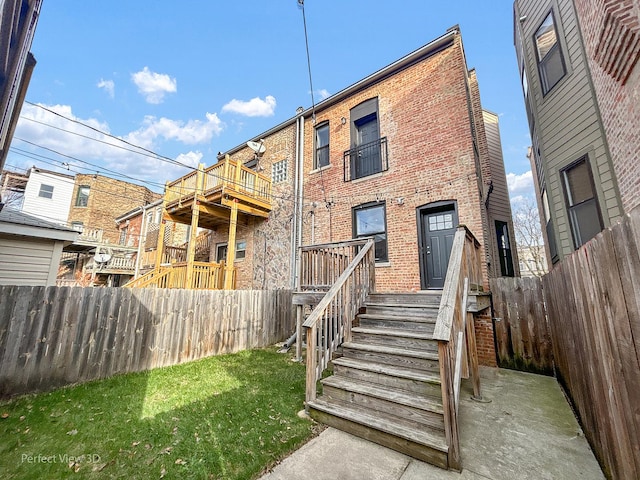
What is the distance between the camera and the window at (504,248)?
820 cm

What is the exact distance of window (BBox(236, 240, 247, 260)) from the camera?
36.6 ft

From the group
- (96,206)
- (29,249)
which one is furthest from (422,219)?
(96,206)

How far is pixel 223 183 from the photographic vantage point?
9.31 metres

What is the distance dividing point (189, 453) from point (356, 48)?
409 inches

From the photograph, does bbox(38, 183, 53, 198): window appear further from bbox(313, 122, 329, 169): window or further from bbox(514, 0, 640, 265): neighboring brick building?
bbox(514, 0, 640, 265): neighboring brick building

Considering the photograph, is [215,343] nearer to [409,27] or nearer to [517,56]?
[409,27]

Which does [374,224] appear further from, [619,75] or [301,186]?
[619,75]

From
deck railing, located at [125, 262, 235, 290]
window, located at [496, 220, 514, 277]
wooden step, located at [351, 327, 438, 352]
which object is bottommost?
wooden step, located at [351, 327, 438, 352]

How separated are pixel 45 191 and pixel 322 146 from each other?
23.3m

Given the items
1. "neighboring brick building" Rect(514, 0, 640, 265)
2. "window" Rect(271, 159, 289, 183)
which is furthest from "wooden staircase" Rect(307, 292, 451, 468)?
"window" Rect(271, 159, 289, 183)

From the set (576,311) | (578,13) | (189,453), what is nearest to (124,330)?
(189,453)

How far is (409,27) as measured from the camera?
7777 mm

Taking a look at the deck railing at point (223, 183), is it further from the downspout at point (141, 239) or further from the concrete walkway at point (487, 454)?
the concrete walkway at point (487, 454)

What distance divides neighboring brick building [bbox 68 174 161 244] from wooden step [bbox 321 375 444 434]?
22.5 metres
